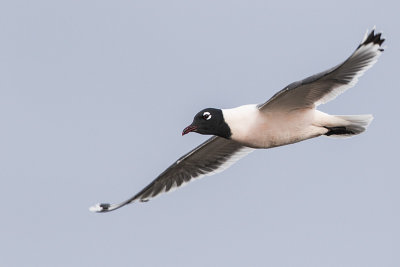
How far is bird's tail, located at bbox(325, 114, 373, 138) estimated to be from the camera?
1694 centimetres

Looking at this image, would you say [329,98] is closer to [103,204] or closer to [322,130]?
[322,130]

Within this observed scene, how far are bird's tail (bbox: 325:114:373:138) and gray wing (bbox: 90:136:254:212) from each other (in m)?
2.06

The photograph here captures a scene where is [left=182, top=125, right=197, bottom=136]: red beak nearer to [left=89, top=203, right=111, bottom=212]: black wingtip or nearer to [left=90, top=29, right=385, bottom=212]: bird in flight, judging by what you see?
[left=90, top=29, right=385, bottom=212]: bird in flight

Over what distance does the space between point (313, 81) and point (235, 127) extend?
168cm

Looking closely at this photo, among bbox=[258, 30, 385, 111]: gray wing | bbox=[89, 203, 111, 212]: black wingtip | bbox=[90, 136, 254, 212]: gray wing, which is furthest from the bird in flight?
bbox=[89, 203, 111, 212]: black wingtip

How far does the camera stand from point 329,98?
53.9ft

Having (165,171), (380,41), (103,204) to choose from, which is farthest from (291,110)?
Result: (103,204)

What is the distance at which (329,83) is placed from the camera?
16.3m

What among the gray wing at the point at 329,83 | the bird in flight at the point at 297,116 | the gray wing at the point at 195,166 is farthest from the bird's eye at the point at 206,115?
the gray wing at the point at 195,166

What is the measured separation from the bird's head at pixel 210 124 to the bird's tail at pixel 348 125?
173cm

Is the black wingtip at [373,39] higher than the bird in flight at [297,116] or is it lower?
higher

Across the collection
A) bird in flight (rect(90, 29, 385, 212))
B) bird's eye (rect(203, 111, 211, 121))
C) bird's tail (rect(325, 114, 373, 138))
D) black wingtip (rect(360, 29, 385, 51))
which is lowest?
bird's tail (rect(325, 114, 373, 138))

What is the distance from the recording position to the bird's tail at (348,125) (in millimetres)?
16938

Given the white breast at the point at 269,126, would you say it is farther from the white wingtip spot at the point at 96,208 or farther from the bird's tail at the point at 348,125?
the white wingtip spot at the point at 96,208
